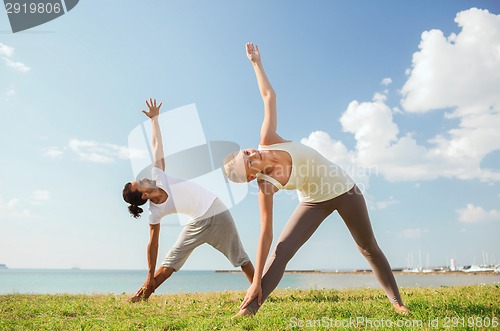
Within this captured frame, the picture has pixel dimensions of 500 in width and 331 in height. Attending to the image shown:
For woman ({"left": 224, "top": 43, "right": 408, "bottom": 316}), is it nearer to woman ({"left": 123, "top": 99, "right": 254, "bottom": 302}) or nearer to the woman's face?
the woman's face

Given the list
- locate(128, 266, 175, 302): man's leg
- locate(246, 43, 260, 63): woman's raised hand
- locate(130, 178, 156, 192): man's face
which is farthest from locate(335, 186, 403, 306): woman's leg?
locate(128, 266, 175, 302): man's leg

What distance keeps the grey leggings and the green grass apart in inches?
19.2

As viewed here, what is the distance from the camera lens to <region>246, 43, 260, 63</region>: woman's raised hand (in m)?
5.13

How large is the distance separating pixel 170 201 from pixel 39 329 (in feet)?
8.57

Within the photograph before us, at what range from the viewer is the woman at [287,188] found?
4.50m

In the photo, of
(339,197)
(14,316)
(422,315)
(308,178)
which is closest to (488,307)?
(422,315)

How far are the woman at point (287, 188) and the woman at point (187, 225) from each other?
231cm

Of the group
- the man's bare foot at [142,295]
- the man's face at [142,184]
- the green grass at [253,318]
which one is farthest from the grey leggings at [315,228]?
the man's bare foot at [142,295]

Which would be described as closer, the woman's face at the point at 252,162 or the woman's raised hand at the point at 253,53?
the woman's face at the point at 252,162

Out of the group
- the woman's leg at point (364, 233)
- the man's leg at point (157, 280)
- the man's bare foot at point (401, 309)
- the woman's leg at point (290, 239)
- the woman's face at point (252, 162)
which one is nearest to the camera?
the woman's face at point (252, 162)

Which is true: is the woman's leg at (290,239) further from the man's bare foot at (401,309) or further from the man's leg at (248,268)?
the man's leg at (248,268)

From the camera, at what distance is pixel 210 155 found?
7.72 m

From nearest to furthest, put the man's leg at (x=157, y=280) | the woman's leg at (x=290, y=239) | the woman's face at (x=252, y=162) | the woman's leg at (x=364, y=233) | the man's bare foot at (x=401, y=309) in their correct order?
the woman's face at (x=252, y=162)
the woman's leg at (x=290, y=239)
the woman's leg at (x=364, y=233)
the man's bare foot at (x=401, y=309)
the man's leg at (x=157, y=280)

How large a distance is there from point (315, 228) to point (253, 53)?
7.48 ft
